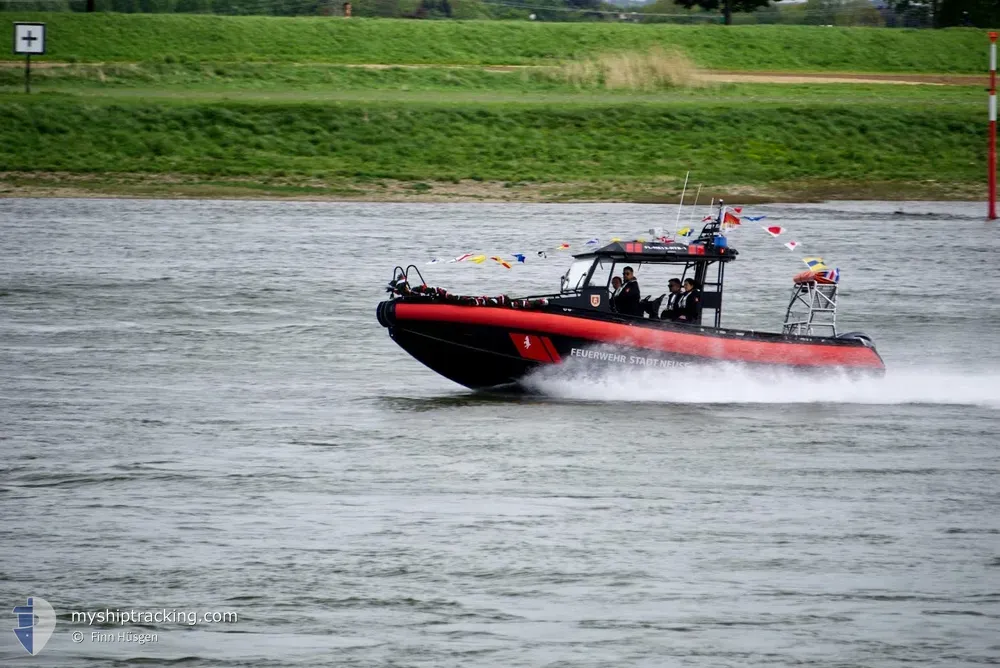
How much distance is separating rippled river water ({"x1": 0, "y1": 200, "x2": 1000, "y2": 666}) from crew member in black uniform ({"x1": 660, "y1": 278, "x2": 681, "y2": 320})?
2.68 ft

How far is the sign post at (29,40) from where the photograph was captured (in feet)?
155

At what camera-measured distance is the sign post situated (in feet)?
155

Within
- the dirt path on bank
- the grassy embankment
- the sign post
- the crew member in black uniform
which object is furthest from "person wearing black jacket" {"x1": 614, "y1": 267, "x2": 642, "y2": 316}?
the dirt path on bank

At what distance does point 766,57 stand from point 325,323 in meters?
46.2

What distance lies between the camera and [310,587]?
1061 centimetres

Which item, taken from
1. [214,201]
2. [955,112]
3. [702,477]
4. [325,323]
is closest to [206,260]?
[325,323]

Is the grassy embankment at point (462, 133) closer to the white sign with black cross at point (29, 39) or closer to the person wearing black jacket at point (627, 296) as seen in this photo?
the white sign with black cross at point (29, 39)

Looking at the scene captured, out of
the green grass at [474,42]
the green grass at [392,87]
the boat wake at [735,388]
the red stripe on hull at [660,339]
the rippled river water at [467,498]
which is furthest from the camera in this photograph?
the green grass at [474,42]

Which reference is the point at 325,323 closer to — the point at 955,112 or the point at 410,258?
the point at 410,258

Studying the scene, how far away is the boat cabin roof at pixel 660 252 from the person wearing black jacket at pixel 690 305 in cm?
29

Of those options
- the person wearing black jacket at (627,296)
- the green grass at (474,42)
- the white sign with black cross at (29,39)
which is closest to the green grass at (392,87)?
the white sign with black cross at (29,39)

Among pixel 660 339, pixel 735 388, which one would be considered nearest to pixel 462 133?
pixel 735 388

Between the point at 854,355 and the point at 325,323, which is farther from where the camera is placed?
the point at 325,323

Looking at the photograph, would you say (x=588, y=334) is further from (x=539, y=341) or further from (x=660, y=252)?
(x=660, y=252)
